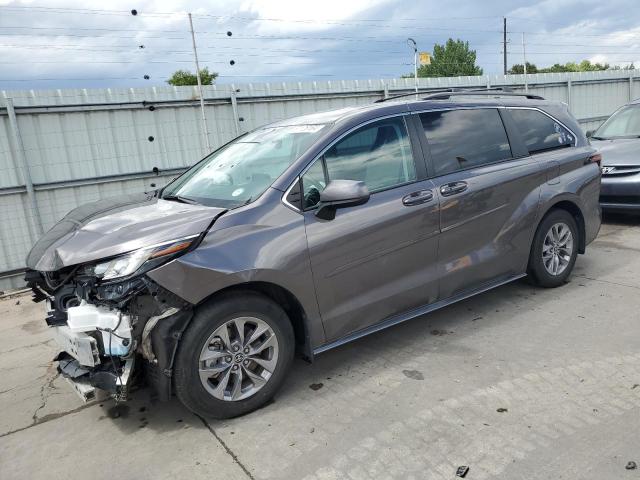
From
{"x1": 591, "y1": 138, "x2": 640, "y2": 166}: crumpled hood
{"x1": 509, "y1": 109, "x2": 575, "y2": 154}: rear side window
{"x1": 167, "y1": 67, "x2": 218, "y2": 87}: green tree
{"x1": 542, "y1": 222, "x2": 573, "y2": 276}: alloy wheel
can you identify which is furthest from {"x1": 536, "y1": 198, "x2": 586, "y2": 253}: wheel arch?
{"x1": 167, "y1": 67, "x2": 218, "y2": 87}: green tree

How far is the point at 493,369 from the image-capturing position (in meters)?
3.49

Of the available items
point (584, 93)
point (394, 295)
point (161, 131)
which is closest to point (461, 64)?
point (584, 93)

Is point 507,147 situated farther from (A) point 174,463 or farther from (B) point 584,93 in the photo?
(B) point 584,93

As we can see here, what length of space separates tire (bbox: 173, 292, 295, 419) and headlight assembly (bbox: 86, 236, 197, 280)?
37 centimetres

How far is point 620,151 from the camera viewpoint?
7.32 meters

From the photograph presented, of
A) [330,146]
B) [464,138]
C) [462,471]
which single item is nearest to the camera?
[462,471]

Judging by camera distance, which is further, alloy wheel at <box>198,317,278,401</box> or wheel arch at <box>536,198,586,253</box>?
wheel arch at <box>536,198,586,253</box>

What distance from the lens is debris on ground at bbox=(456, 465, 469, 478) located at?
2484 mm

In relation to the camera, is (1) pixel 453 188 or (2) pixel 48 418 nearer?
(2) pixel 48 418

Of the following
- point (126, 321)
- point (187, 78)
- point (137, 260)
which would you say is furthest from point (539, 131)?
point (187, 78)

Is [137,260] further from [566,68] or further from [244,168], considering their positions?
[566,68]

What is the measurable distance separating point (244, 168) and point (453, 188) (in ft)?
5.24

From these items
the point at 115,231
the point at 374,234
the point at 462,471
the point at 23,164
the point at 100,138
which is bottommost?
the point at 462,471

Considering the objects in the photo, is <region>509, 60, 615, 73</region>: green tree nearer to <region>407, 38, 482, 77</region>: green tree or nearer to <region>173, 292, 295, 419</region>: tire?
<region>407, 38, 482, 77</region>: green tree
